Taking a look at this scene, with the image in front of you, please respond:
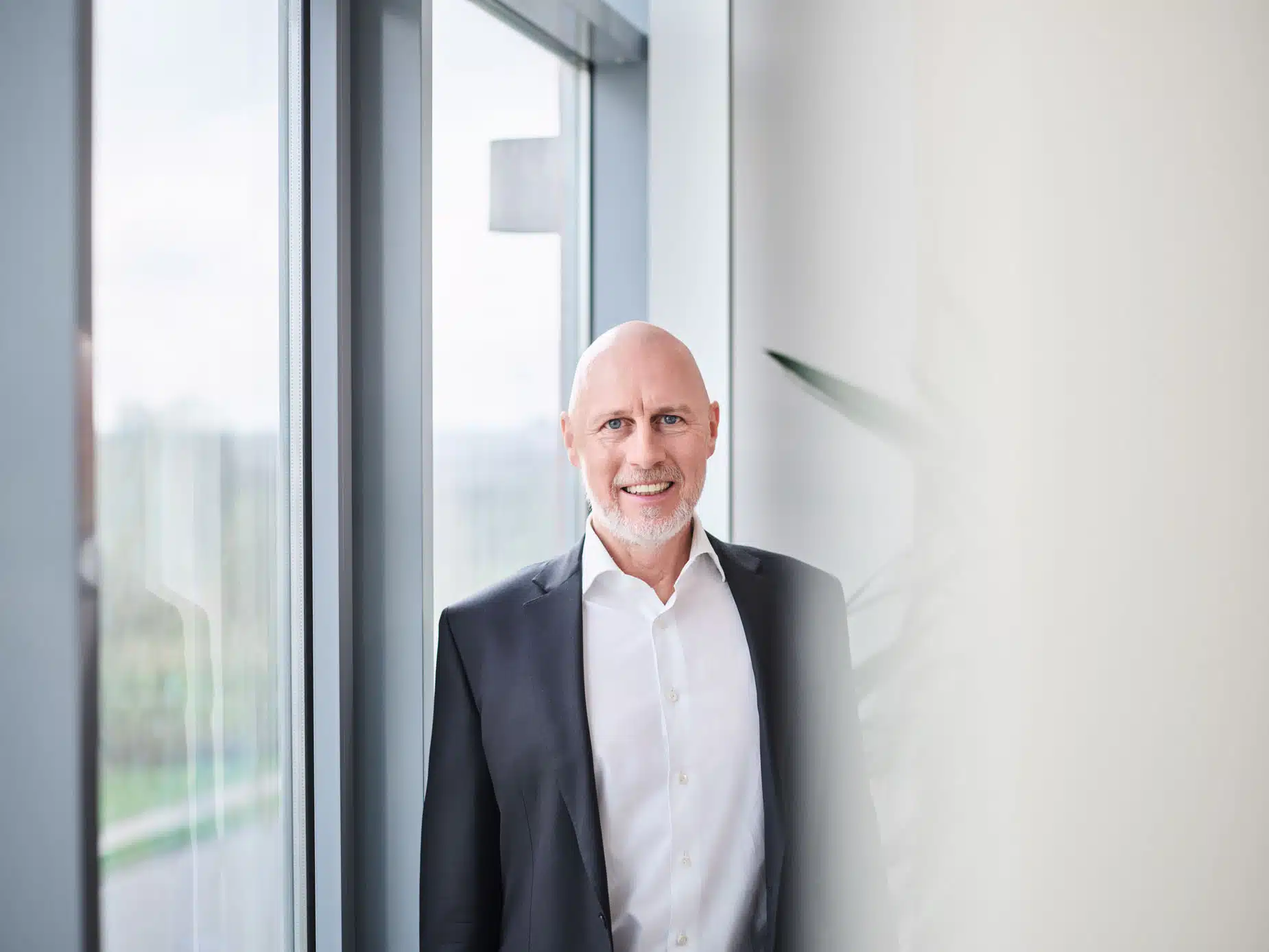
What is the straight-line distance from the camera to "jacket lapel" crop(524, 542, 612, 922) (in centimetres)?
105

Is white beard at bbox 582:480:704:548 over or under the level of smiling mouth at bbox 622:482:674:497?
under

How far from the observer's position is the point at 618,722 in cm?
111

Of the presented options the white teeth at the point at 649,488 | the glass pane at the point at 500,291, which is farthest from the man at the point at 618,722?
the glass pane at the point at 500,291

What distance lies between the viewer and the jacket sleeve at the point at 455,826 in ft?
3.63

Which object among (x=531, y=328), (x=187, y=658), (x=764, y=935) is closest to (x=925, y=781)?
(x=764, y=935)

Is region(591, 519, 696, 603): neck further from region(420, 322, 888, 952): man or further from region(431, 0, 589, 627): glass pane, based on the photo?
region(431, 0, 589, 627): glass pane

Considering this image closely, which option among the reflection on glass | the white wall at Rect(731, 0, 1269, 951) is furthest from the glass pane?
the white wall at Rect(731, 0, 1269, 951)

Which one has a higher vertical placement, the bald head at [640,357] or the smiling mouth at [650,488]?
the bald head at [640,357]

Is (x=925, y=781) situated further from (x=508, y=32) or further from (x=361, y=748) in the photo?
(x=508, y=32)

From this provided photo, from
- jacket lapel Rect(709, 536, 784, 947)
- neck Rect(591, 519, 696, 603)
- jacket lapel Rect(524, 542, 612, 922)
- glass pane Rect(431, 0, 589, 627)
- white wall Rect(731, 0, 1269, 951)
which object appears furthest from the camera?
glass pane Rect(431, 0, 589, 627)

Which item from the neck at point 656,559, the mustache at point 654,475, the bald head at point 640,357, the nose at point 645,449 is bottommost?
the neck at point 656,559

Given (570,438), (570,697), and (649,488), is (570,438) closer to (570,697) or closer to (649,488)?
(649,488)

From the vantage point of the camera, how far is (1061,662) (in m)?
0.63

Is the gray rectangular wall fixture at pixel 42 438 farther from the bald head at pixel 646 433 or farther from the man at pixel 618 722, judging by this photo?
the bald head at pixel 646 433
